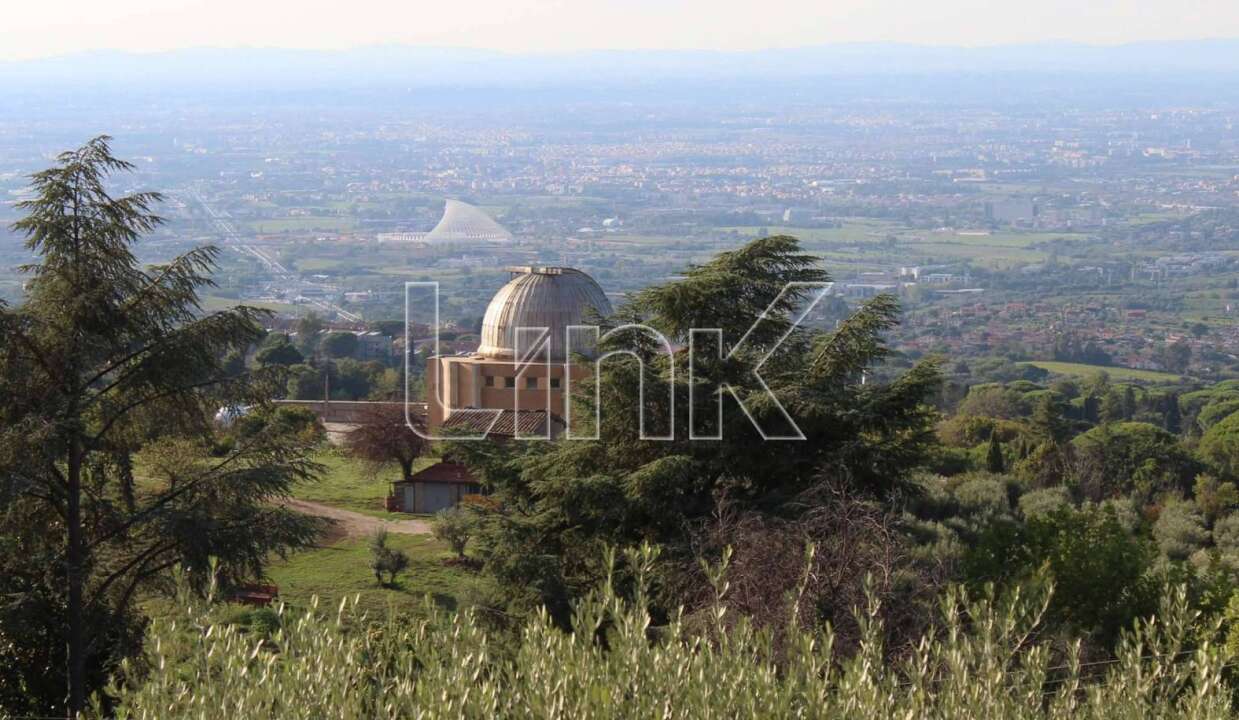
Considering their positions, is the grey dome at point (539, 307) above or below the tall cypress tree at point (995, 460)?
above

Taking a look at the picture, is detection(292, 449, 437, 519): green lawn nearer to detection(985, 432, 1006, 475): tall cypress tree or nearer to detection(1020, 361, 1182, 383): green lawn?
detection(985, 432, 1006, 475): tall cypress tree

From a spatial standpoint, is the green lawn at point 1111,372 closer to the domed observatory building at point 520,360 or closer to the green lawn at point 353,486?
the green lawn at point 353,486

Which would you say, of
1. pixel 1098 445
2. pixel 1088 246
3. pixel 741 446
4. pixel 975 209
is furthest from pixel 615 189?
pixel 741 446

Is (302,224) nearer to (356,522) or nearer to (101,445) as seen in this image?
(356,522)

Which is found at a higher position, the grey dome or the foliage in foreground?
the foliage in foreground

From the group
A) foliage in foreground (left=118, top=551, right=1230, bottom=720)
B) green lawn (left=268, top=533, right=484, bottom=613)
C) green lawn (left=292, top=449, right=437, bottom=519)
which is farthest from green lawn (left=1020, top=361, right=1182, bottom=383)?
foliage in foreground (left=118, top=551, right=1230, bottom=720)

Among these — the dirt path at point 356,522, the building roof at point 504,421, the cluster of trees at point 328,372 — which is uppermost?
the building roof at point 504,421

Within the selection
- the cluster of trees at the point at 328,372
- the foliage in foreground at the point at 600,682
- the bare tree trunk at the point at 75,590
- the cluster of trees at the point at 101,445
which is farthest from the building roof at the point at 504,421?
the foliage in foreground at the point at 600,682
